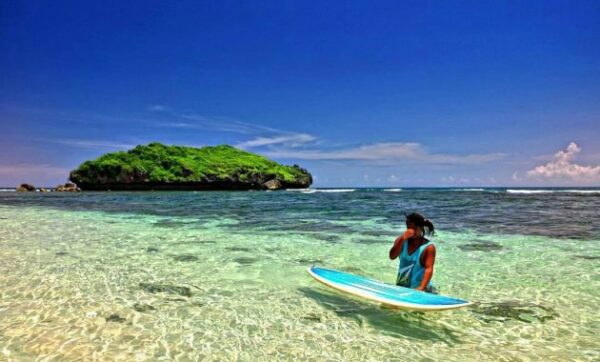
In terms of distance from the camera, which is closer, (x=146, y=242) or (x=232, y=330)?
(x=232, y=330)

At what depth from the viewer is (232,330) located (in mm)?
5840

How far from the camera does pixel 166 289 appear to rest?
7.95 meters

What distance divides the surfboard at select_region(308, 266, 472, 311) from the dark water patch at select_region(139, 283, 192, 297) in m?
2.70

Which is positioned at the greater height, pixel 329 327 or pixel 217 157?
pixel 217 157

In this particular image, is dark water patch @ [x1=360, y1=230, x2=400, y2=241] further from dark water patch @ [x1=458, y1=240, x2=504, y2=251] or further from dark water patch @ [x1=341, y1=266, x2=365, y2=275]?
dark water patch @ [x1=341, y1=266, x2=365, y2=275]

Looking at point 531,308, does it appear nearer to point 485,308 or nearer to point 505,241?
point 485,308

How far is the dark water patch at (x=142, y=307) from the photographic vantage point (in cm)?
655

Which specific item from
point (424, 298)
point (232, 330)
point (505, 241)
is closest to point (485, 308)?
point (424, 298)

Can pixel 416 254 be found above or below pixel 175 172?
below

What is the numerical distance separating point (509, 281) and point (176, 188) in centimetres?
10613

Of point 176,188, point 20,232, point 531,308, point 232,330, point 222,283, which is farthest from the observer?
point 176,188

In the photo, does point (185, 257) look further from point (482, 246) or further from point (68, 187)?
point (68, 187)

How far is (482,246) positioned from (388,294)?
870cm

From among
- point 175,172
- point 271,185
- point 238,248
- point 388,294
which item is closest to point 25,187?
point 175,172
